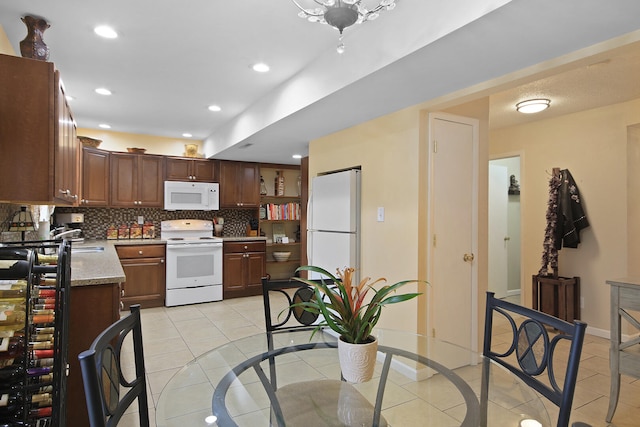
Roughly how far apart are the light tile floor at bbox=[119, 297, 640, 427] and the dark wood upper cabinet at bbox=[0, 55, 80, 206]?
152 centimetres

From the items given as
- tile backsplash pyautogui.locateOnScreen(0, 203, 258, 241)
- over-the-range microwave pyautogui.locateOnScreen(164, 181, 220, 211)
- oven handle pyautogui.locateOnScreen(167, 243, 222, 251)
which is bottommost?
oven handle pyautogui.locateOnScreen(167, 243, 222, 251)

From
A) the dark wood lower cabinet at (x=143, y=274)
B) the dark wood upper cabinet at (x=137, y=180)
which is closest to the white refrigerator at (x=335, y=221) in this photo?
the dark wood lower cabinet at (x=143, y=274)

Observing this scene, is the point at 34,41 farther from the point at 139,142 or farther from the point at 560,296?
the point at 560,296

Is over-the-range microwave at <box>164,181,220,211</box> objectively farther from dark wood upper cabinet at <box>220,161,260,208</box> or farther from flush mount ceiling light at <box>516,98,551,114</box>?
flush mount ceiling light at <box>516,98,551,114</box>

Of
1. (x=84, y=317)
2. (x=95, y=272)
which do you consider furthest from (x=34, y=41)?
(x=84, y=317)

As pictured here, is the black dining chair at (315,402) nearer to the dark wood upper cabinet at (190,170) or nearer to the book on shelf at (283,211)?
the dark wood upper cabinet at (190,170)

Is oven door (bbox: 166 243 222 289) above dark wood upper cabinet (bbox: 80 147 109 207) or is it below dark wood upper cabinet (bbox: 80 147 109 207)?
below

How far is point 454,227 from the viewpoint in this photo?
294 centimetres

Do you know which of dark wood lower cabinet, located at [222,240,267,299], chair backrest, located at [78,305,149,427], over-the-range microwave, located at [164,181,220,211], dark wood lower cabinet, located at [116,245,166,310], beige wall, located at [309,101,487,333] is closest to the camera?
chair backrest, located at [78,305,149,427]

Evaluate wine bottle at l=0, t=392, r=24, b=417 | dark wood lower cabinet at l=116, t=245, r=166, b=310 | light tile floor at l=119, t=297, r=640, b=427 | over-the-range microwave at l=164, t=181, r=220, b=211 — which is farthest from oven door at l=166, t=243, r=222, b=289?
wine bottle at l=0, t=392, r=24, b=417

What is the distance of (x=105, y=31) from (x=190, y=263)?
→ 3267mm

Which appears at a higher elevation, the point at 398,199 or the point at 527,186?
the point at 527,186

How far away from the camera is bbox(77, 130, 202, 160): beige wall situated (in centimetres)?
515

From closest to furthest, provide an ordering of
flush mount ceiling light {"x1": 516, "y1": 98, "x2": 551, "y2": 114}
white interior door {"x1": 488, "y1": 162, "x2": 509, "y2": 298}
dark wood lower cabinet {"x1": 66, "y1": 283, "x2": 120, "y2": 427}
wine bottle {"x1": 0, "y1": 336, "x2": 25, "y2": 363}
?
wine bottle {"x1": 0, "y1": 336, "x2": 25, "y2": 363} < dark wood lower cabinet {"x1": 66, "y1": 283, "x2": 120, "y2": 427} < flush mount ceiling light {"x1": 516, "y1": 98, "x2": 551, "y2": 114} < white interior door {"x1": 488, "y1": 162, "x2": 509, "y2": 298}
